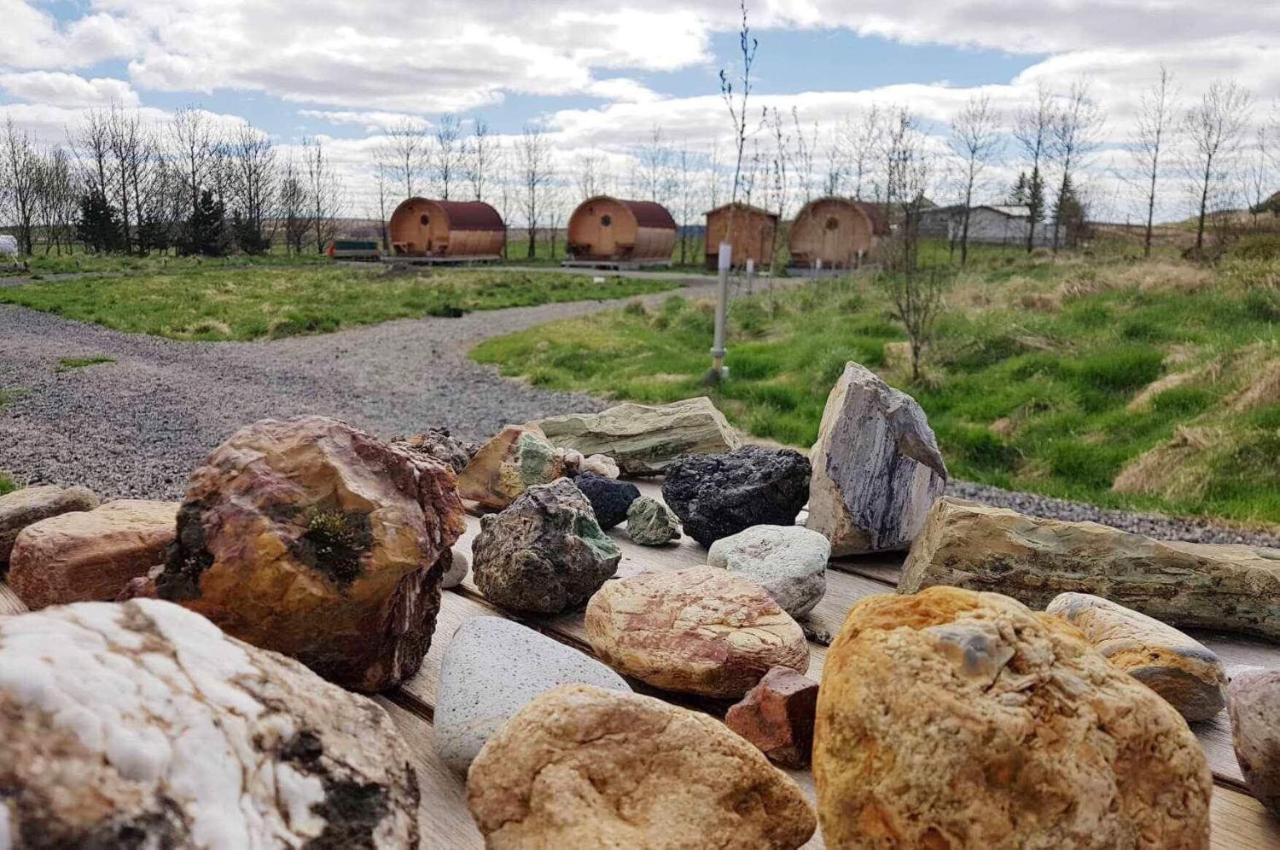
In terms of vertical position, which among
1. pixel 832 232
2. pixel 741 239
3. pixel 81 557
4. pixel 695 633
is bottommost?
pixel 695 633

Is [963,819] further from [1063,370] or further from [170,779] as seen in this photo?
[1063,370]

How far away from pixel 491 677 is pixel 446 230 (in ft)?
142

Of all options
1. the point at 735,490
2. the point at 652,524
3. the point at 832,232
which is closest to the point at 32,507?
the point at 652,524

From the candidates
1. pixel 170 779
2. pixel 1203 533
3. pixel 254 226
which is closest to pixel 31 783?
pixel 170 779

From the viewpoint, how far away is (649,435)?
5.29 m

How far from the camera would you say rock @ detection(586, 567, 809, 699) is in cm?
244

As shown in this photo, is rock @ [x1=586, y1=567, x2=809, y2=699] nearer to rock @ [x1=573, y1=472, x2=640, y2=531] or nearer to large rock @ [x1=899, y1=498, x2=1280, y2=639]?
large rock @ [x1=899, y1=498, x2=1280, y2=639]

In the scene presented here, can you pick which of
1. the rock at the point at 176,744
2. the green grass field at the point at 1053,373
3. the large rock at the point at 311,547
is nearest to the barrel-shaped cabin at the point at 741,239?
the green grass field at the point at 1053,373

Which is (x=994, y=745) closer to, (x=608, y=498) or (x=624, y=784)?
(x=624, y=784)

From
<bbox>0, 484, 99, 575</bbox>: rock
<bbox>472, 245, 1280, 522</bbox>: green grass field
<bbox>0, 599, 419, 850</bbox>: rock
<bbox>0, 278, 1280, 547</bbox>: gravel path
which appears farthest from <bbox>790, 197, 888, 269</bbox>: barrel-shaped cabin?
<bbox>0, 599, 419, 850</bbox>: rock

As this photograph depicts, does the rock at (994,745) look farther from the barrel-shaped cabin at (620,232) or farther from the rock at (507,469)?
the barrel-shaped cabin at (620,232)

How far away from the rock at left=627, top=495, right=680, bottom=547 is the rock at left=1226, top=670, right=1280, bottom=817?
2.01 meters

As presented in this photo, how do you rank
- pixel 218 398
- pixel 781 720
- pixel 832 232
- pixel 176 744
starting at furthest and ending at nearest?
pixel 832 232 < pixel 218 398 < pixel 781 720 < pixel 176 744

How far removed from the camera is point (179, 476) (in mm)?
5863
